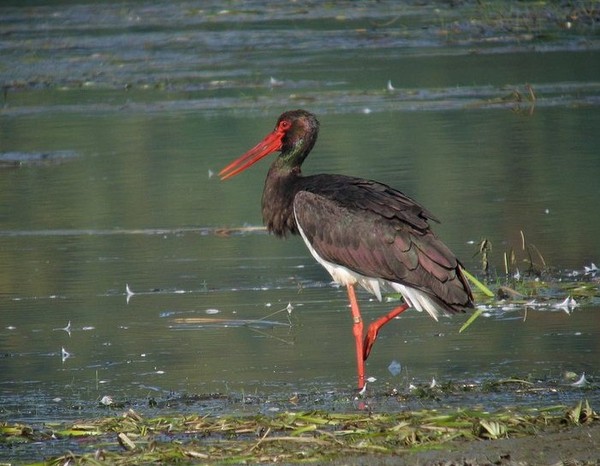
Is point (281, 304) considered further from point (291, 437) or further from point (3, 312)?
point (291, 437)

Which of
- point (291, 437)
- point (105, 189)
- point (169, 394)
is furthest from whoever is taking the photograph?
point (105, 189)

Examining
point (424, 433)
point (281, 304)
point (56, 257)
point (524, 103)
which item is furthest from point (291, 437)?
point (524, 103)

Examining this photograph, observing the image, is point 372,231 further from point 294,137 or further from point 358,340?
point 294,137

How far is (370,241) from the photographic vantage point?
7750mm

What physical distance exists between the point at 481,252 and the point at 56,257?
303 centimetres

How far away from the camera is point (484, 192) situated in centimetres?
1223

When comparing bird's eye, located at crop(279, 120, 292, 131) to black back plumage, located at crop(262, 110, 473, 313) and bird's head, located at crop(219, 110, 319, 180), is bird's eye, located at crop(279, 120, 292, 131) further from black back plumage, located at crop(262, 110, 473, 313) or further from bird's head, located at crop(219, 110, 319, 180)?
black back plumage, located at crop(262, 110, 473, 313)

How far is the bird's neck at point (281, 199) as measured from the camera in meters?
8.37

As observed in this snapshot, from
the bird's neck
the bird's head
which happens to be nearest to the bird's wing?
the bird's neck

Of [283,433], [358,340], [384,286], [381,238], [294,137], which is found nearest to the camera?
[283,433]

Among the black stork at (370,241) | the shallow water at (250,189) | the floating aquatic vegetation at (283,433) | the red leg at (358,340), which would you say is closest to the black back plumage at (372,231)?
the black stork at (370,241)

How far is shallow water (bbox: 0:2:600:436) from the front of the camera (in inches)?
301

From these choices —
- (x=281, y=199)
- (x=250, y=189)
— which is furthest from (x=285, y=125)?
(x=250, y=189)

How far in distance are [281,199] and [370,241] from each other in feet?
2.81
